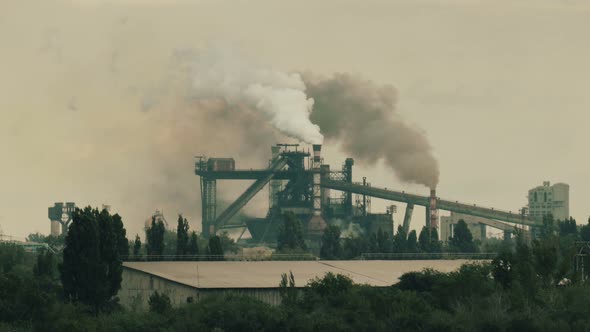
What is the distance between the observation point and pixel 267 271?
132500 millimetres

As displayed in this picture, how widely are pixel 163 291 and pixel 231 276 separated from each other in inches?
277

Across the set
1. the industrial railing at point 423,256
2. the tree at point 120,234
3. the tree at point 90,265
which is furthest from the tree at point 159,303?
the industrial railing at point 423,256

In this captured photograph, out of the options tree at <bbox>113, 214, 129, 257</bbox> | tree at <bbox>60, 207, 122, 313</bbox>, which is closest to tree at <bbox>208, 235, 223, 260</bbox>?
tree at <bbox>113, 214, 129, 257</bbox>

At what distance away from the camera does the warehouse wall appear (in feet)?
371

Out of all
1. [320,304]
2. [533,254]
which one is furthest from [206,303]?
[533,254]

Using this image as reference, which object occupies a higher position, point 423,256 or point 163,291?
point 423,256

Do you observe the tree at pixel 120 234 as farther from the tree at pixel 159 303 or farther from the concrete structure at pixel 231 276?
the tree at pixel 159 303

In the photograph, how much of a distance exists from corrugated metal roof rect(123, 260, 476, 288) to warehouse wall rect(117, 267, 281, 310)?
558mm

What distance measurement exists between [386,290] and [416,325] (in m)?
9.39

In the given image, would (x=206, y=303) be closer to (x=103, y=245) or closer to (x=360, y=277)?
(x=103, y=245)

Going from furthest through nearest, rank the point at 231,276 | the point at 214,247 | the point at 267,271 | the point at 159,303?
1. the point at 214,247
2. the point at 267,271
3. the point at 231,276
4. the point at 159,303

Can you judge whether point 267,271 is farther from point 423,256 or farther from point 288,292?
point 423,256

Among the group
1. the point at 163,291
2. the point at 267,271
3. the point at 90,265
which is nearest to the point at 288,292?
the point at 163,291

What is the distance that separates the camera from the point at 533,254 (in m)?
123
